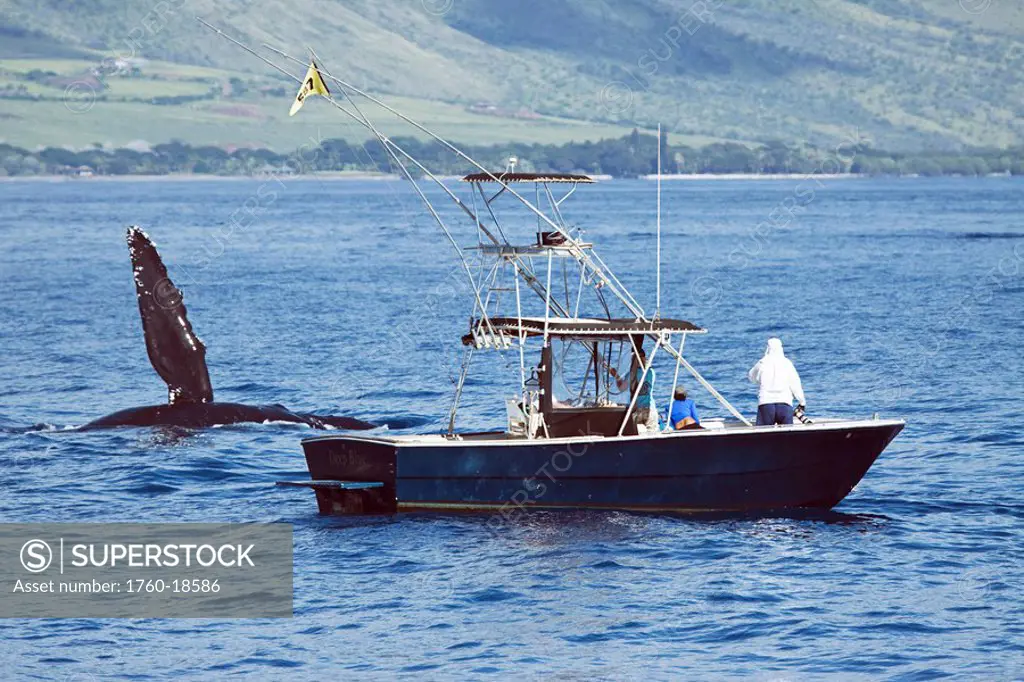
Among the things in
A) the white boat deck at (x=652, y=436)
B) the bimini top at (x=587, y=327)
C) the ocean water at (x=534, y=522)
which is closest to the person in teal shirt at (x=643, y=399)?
the bimini top at (x=587, y=327)

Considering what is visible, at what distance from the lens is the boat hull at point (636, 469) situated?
89.7 ft

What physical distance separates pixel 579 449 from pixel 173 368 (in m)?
13.5

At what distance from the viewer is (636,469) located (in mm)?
27469

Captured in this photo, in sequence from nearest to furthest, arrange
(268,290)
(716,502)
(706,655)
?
(706,655)
(716,502)
(268,290)

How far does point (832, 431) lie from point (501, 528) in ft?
18.5

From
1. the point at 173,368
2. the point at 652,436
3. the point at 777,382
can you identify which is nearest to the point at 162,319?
the point at 173,368

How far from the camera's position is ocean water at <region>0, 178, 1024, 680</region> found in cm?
2200

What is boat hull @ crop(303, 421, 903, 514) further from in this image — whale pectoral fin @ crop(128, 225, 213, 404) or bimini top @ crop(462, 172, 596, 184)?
whale pectoral fin @ crop(128, 225, 213, 404)

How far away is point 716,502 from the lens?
91.5ft

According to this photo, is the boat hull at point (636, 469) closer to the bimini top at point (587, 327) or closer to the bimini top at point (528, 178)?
the bimini top at point (587, 327)

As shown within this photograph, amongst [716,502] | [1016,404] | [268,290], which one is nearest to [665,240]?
[268,290]

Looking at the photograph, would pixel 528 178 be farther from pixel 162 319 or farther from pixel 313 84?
pixel 162 319

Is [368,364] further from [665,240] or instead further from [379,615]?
[665,240]

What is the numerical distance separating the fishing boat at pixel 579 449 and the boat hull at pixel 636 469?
17 mm
